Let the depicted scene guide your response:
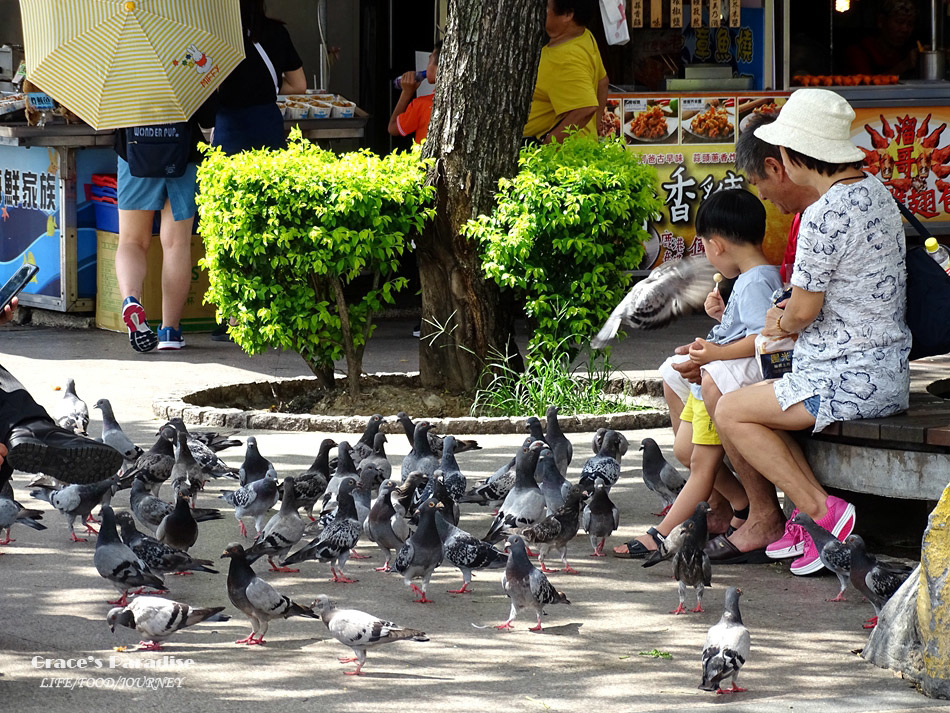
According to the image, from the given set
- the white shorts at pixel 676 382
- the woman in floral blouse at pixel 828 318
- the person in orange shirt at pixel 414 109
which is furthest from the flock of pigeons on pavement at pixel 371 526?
the person in orange shirt at pixel 414 109

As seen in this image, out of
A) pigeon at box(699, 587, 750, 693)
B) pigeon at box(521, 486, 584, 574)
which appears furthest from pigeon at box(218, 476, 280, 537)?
pigeon at box(699, 587, 750, 693)

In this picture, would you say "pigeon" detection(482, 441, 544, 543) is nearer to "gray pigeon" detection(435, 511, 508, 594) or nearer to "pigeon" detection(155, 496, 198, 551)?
"gray pigeon" detection(435, 511, 508, 594)

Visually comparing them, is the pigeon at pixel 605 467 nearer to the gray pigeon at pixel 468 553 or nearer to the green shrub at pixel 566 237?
the gray pigeon at pixel 468 553

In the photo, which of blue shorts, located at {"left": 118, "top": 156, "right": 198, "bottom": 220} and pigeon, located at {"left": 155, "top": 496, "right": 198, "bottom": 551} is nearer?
pigeon, located at {"left": 155, "top": 496, "right": 198, "bottom": 551}

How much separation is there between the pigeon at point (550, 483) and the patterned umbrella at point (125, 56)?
15.4 feet

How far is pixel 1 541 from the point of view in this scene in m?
6.86

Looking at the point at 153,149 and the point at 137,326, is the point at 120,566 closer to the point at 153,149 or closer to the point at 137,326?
the point at 137,326

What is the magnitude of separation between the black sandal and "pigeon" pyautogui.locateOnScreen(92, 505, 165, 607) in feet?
6.85

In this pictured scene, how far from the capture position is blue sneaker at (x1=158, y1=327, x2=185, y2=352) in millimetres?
11898

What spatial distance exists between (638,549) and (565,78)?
4927 mm

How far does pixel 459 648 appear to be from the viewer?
5.40m

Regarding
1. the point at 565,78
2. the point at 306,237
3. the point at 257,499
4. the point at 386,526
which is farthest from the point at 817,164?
the point at 565,78

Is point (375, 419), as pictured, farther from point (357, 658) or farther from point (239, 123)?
point (239, 123)

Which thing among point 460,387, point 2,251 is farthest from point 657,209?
point 2,251
